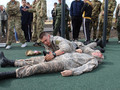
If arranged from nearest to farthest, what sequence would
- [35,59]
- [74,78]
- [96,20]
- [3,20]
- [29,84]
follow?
[29,84]
[74,78]
[35,59]
[96,20]
[3,20]

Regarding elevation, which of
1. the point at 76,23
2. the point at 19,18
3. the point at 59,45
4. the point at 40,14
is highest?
the point at 40,14

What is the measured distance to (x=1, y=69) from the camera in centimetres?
311

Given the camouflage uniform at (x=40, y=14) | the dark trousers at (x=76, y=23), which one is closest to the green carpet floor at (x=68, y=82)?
the camouflage uniform at (x=40, y=14)

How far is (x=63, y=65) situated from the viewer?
111 inches

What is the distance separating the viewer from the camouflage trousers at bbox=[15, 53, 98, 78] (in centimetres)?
263

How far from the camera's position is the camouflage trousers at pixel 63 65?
8.63ft

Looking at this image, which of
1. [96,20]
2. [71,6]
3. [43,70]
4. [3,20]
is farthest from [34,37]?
[3,20]

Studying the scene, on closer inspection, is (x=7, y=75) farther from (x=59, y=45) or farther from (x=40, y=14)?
(x=40, y=14)

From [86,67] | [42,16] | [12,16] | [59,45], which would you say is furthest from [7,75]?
[42,16]

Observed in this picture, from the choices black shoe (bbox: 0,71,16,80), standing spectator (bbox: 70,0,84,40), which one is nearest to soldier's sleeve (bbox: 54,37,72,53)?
black shoe (bbox: 0,71,16,80)

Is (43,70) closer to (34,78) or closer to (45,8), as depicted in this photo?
(34,78)

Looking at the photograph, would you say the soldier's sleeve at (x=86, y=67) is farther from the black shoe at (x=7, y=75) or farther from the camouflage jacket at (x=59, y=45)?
the black shoe at (x=7, y=75)

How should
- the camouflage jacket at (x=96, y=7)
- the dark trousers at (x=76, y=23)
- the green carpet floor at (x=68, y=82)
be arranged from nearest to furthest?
the green carpet floor at (x=68, y=82) < the dark trousers at (x=76, y=23) < the camouflage jacket at (x=96, y=7)

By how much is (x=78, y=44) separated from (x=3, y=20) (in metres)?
7.50
